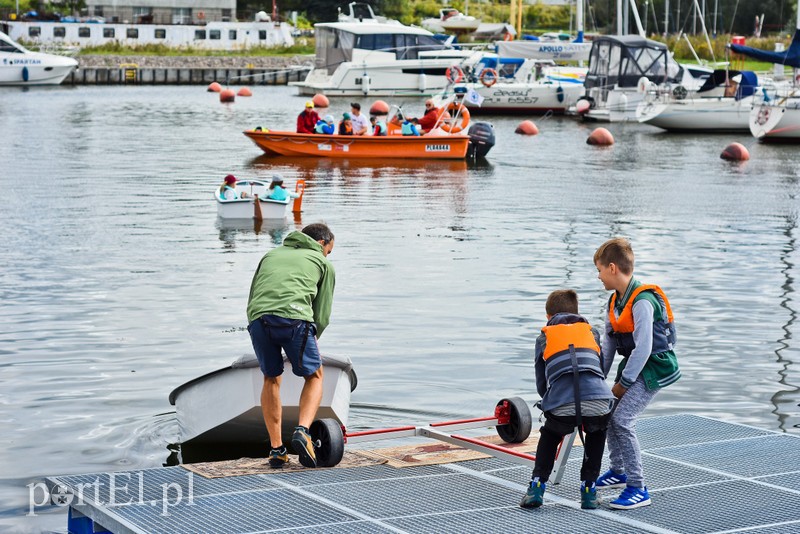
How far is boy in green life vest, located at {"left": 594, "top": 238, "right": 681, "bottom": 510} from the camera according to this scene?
6.93 m

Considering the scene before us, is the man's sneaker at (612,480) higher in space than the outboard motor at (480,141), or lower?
higher

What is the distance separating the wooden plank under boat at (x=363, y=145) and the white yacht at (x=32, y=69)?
135 ft

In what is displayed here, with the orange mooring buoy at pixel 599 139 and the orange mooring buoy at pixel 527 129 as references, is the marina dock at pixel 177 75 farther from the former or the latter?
the orange mooring buoy at pixel 599 139

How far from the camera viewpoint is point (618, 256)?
6953mm

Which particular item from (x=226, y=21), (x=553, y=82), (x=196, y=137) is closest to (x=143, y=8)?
(x=226, y=21)

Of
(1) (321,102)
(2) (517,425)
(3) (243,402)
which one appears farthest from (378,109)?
(2) (517,425)

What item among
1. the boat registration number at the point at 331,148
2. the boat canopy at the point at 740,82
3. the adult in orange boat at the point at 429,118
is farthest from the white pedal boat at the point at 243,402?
the boat canopy at the point at 740,82

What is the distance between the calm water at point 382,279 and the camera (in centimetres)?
1101

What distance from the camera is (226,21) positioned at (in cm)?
10244

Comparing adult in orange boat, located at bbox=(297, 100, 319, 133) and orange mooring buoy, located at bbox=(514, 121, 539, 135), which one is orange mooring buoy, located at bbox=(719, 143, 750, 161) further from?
adult in orange boat, located at bbox=(297, 100, 319, 133)

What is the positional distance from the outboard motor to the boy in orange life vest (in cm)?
2870

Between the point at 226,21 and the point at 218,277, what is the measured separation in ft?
290

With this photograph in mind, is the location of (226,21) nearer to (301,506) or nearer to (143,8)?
(143,8)

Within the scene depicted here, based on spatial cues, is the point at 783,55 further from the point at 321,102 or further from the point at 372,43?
the point at 372,43
